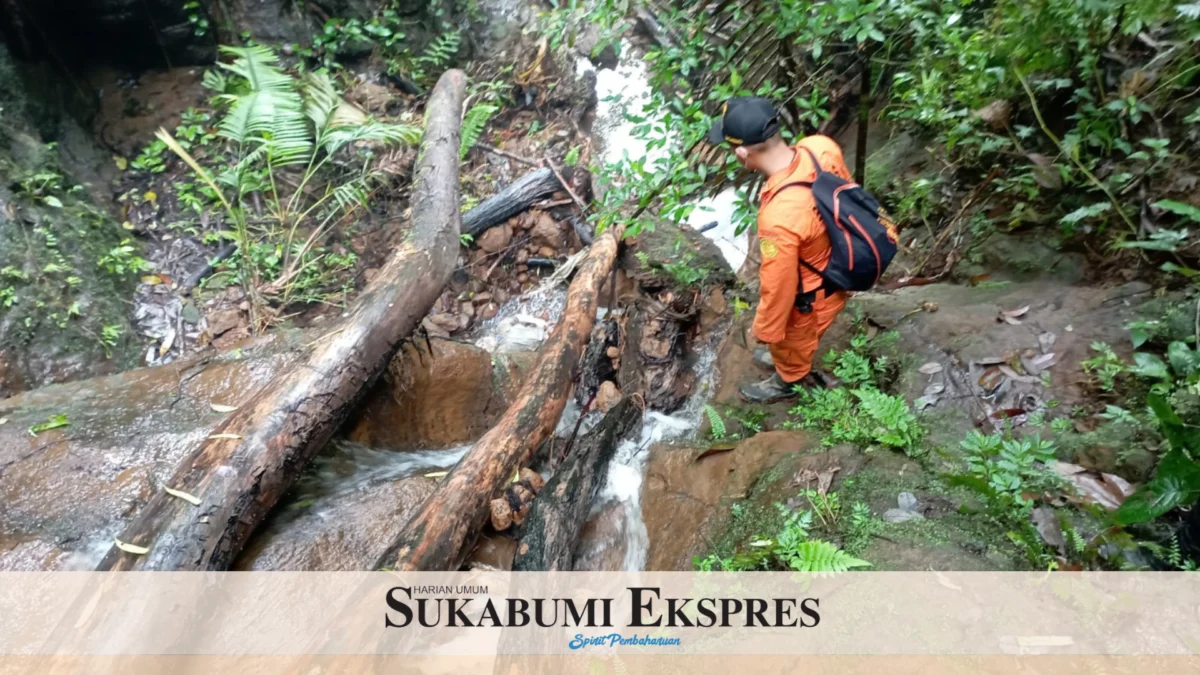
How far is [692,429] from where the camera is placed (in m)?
4.37

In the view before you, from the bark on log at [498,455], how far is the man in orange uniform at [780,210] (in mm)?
1470

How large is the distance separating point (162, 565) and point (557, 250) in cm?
498

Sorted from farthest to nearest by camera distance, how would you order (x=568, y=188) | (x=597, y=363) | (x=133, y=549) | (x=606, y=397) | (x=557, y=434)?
(x=568, y=188)
(x=597, y=363)
(x=606, y=397)
(x=557, y=434)
(x=133, y=549)

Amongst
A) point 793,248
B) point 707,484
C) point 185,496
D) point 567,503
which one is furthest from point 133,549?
point 793,248

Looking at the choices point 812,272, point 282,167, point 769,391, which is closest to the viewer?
point 812,272

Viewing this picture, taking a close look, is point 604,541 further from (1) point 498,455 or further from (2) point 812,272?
(2) point 812,272

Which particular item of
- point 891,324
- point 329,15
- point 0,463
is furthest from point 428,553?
point 329,15

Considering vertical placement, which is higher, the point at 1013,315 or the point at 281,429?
the point at 281,429

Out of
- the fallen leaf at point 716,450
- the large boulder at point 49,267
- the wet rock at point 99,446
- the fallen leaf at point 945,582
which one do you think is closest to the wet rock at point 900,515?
the fallen leaf at point 945,582

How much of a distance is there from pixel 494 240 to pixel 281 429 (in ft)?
13.3

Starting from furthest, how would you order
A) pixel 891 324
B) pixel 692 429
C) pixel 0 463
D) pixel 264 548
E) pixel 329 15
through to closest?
pixel 329 15, pixel 692 429, pixel 891 324, pixel 0 463, pixel 264 548

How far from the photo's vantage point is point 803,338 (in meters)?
3.58

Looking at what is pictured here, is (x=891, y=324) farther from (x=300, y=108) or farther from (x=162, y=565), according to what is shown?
(x=300, y=108)

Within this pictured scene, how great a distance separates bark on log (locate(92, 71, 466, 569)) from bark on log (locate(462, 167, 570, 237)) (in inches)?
72.5
